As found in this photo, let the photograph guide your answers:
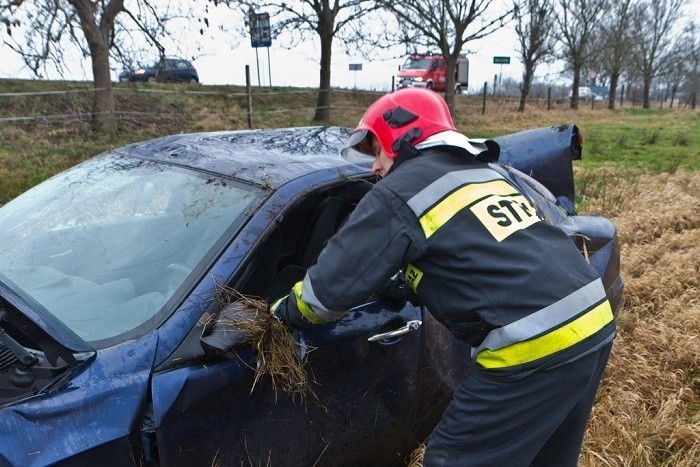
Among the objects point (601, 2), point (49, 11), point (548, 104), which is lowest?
point (548, 104)

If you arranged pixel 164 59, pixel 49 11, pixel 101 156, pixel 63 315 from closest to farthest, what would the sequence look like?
pixel 63 315 → pixel 101 156 → pixel 49 11 → pixel 164 59

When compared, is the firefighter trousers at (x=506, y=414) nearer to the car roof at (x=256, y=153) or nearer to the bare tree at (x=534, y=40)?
the car roof at (x=256, y=153)

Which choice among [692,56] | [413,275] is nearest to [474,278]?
[413,275]

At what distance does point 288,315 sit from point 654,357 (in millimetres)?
2694

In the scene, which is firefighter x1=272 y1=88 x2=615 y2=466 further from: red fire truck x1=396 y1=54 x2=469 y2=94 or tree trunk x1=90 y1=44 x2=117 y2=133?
red fire truck x1=396 y1=54 x2=469 y2=94

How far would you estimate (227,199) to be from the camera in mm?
2139

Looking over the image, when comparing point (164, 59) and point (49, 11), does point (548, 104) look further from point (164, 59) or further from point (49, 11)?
point (49, 11)

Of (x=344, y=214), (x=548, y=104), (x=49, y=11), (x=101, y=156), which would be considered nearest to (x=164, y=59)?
(x=49, y=11)

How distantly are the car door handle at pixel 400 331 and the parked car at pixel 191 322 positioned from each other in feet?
0.04

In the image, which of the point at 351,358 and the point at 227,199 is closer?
the point at 351,358

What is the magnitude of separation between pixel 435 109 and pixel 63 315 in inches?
51.0

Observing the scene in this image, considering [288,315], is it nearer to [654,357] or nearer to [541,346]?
[541,346]

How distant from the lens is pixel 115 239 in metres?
2.16

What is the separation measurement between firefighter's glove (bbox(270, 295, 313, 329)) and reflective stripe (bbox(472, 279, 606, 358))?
19.8 inches
